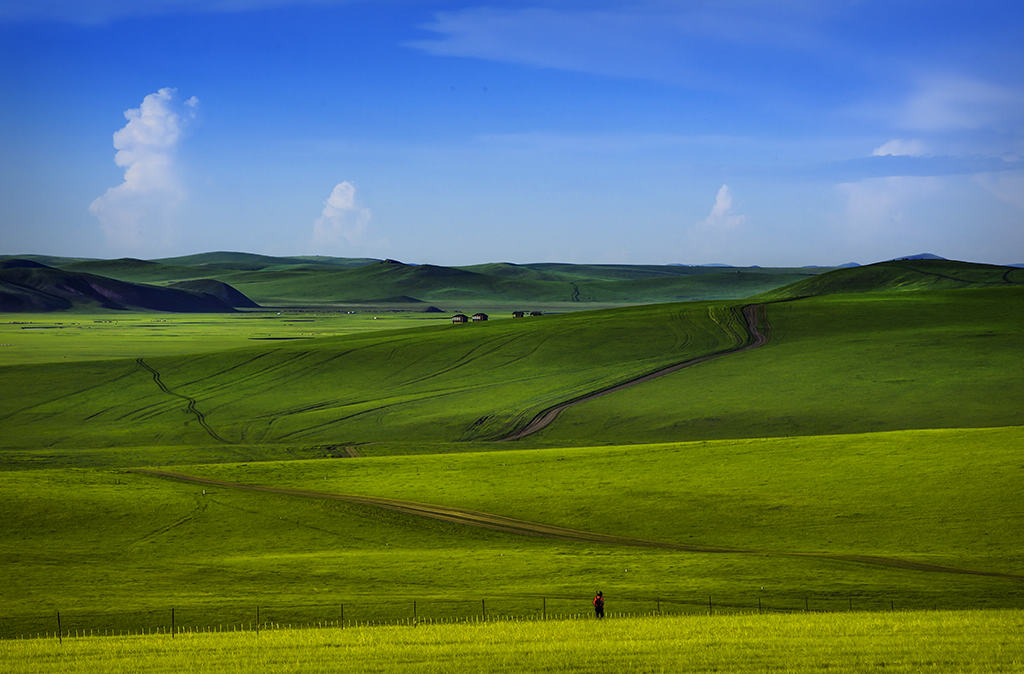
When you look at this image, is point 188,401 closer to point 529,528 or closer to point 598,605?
point 529,528

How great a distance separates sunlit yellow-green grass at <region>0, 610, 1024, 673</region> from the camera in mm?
26828

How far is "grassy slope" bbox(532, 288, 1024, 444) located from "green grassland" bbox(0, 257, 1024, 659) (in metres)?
0.43

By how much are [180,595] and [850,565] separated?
1075 inches

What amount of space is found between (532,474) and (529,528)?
11818 millimetres

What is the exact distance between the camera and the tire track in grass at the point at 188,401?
93.9 metres

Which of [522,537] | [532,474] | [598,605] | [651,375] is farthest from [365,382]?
[598,605]

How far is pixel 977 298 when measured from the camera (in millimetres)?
138250

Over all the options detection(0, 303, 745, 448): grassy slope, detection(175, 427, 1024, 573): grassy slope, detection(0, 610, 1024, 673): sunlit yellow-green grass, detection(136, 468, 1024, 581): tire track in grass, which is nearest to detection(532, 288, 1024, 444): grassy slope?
detection(0, 303, 745, 448): grassy slope

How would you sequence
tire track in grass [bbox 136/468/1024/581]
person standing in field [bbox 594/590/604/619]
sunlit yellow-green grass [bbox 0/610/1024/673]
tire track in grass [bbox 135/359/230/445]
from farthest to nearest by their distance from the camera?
tire track in grass [bbox 135/359/230/445], tire track in grass [bbox 136/468/1024/581], person standing in field [bbox 594/590/604/619], sunlit yellow-green grass [bbox 0/610/1024/673]

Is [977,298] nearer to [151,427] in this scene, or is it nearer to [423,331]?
[423,331]

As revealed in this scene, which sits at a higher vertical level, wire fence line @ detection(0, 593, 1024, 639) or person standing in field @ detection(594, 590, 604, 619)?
person standing in field @ detection(594, 590, 604, 619)

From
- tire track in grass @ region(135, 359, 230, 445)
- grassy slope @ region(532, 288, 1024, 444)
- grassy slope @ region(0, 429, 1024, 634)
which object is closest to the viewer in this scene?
grassy slope @ region(0, 429, 1024, 634)

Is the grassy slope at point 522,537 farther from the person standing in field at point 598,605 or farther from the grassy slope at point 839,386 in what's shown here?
the grassy slope at point 839,386

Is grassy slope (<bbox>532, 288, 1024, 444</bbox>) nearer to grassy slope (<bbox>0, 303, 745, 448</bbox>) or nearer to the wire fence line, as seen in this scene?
grassy slope (<bbox>0, 303, 745, 448</bbox>)
